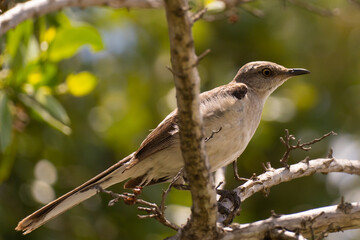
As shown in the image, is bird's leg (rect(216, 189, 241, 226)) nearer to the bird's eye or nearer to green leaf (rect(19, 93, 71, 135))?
green leaf (rect(19, 93, 71, 135))

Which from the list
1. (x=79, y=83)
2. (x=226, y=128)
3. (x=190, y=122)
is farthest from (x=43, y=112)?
(x=190, y=122)

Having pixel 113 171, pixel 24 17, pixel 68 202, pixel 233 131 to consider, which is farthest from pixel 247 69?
pixel 24 17

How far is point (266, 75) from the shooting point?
600cm

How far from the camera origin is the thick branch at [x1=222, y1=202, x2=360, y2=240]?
12.3ft

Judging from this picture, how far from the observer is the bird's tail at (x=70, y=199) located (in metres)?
4.81

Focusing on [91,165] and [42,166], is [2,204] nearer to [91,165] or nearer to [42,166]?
[42,166]

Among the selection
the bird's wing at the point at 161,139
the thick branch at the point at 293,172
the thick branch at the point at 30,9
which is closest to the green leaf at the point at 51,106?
the bird's wing at the point at 161,139

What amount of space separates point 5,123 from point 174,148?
1.51 meters

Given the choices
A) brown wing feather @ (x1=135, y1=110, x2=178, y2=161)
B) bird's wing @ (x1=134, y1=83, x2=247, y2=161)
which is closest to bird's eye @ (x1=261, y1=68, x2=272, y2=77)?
bird's wing @ (x1=134, y1=83, x2=247, y2=161)

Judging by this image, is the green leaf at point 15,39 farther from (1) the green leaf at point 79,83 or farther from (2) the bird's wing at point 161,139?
(2) the bird's wing at point 161,139

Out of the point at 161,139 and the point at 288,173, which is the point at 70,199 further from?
the point at 288,173

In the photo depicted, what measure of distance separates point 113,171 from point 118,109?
2.39m

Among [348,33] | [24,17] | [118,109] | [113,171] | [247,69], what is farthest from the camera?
[348,33]

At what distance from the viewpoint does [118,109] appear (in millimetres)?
7480
